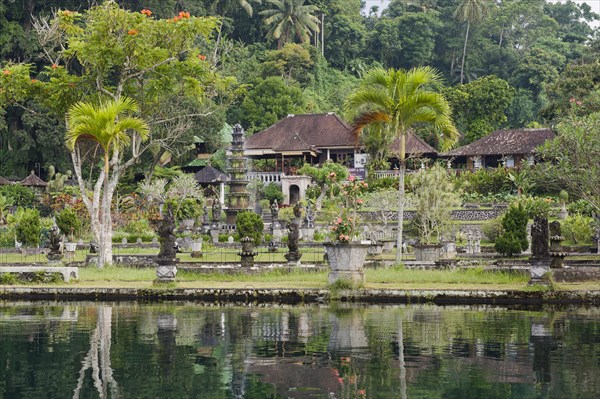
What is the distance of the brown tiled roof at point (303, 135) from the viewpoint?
73.8 m

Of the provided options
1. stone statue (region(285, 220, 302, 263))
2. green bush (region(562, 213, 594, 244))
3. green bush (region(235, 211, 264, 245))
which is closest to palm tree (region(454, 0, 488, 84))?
green bush (region(562, 213, 594, 244))

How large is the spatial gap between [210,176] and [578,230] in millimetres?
32095

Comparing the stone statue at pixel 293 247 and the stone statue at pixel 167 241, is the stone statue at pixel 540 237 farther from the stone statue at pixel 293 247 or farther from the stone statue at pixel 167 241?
the stone statue at pixel 167 241

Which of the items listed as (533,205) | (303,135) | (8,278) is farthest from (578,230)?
(303,135)

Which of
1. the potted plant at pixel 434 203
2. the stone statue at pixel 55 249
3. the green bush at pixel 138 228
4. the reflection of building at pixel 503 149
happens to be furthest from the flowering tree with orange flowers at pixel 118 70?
the reflection of building at pixel 503 149

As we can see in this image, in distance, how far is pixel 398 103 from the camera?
31594mm

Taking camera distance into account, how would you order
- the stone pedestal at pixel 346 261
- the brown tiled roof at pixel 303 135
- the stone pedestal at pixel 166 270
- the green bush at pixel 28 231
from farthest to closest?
the brown tiled roof at pixel 303 135 → the green bush at pixel 28 231 → the stone pedestal at pixel 166 270 → the stone pedestal at pixel 346 261

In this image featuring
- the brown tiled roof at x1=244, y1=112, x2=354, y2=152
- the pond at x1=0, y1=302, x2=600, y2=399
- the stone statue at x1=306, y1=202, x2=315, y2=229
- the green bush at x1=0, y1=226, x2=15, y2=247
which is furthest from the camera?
the brown tiled roof at x1=244, y1=112, x2=354, y2=152

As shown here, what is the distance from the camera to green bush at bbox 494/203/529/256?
37.4 meters

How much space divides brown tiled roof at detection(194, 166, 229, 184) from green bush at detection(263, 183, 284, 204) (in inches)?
116

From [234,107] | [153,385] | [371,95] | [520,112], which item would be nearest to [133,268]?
[371,95]

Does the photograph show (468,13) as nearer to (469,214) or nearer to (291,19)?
(291,19)

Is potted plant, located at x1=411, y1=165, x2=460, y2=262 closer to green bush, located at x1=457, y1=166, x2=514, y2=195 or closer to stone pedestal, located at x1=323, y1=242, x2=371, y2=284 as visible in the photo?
green bush, located at x1=457, y1=166, x2=514, y2=195

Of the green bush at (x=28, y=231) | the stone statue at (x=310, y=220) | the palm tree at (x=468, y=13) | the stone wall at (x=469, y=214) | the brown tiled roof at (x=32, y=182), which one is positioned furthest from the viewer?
the palm tree at (x=468, y=13)
